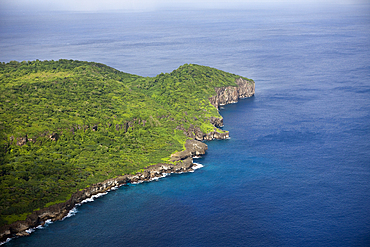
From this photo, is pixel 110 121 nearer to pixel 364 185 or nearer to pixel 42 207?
pixel 42 207

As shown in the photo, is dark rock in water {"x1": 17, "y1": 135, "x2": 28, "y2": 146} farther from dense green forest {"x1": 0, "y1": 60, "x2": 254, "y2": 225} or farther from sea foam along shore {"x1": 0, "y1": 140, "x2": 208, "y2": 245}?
sea foam along shore {"x1": 0, "y1": 140, "x2": 208, "y2": 245}

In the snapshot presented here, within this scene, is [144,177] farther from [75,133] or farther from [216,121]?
[216,121]

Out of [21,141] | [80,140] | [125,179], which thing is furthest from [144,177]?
[21,141]

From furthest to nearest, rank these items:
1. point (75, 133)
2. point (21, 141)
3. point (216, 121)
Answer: point (216, 121), point (75, 133), point (21, 141)

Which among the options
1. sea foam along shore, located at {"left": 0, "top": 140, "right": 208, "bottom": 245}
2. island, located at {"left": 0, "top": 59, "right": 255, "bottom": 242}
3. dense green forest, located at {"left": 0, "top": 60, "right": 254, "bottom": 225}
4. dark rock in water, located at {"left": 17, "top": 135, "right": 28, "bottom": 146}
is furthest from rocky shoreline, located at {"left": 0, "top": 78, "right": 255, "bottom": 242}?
dark rock in water, located at {"left": 17, "top": 135, "right": 28, "bottom": 146}

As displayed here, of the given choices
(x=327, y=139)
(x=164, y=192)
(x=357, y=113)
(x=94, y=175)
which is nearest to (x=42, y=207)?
(x=94, y=175)

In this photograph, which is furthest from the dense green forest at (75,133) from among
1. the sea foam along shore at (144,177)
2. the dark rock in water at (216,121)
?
the dark rock in water at (216,121)
